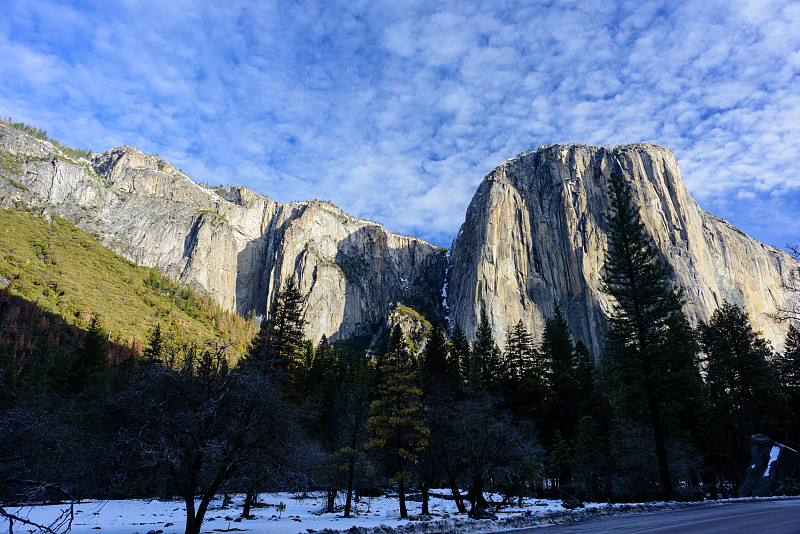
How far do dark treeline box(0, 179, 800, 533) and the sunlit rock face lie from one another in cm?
5722

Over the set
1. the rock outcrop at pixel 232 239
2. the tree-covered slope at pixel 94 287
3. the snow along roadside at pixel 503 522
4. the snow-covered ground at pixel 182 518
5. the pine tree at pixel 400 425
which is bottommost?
the snow-covered ground at pixel 182 518

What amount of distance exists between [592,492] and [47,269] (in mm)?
134521

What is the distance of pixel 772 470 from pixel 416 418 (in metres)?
21.9

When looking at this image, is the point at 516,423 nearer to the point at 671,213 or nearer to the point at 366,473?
the point at 366,473

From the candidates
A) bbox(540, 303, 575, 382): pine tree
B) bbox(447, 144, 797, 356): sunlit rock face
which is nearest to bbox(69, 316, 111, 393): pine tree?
bbox(540, 303, 575, 382): pine tree

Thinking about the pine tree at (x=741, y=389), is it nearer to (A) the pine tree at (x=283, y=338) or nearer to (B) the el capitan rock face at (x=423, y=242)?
(A) the pine tree at (x=283, y=338)

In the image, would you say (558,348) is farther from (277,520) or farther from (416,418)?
(277,520)

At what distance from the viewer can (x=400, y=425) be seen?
72.8 ft

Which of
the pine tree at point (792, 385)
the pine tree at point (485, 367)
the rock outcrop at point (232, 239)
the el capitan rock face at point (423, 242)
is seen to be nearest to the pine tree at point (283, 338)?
the pine tree at point (485, 367)

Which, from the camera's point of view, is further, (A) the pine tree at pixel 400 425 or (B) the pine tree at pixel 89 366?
(B) the pine tree at pixel 89 366

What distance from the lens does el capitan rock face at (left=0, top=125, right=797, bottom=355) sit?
10806cm

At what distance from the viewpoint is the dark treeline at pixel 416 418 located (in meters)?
11.1

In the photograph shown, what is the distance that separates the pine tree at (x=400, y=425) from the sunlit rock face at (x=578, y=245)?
8579 cm

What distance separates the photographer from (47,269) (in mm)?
104250
